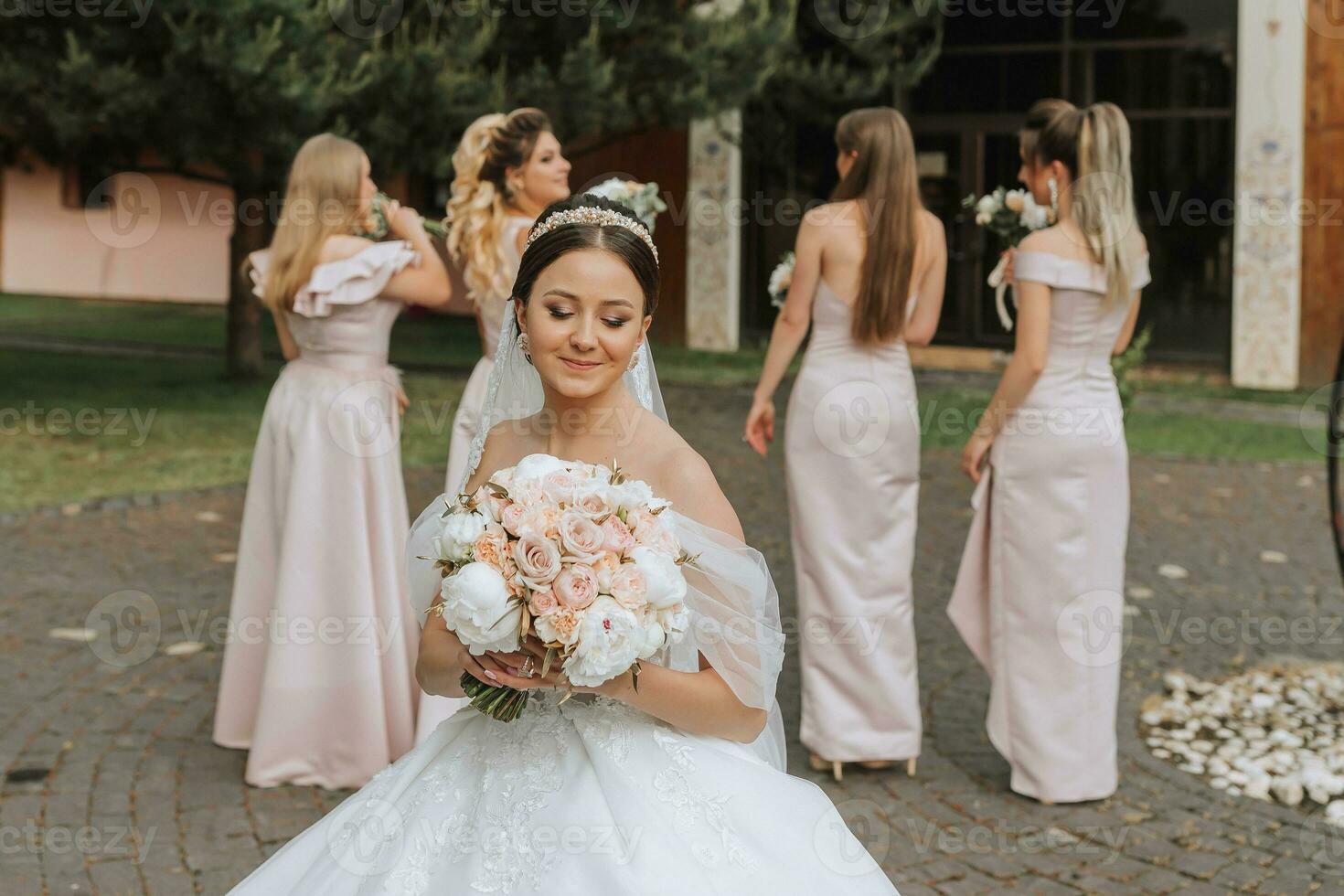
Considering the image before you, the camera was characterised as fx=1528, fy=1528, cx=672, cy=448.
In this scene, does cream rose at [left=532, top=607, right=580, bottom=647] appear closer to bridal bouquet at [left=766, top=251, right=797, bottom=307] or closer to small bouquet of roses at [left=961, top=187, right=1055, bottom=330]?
small bouquet of roses at [left=961, top=187, right=1055, bottom=330]

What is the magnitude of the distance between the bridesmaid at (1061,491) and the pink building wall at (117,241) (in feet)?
77.9

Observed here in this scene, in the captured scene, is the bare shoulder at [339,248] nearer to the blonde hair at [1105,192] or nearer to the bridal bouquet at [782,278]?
the bridal bouquet at [782,278]

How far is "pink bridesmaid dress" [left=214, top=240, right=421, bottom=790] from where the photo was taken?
17.9 feet

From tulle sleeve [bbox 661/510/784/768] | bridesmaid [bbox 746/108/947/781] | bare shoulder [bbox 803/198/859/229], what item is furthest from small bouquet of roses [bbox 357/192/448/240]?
tulle sleeve [bbox 661/510/784/768]

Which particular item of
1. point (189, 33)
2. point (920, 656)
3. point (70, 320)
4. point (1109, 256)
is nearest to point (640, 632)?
point (1109, 256)

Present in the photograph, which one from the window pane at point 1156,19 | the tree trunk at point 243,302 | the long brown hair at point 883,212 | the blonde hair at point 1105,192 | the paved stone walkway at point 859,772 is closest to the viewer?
the paved stone walkway at point 859,772

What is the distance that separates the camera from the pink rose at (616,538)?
8.16 feet

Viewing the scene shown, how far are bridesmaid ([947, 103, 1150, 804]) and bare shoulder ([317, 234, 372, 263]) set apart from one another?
2322 millimetres

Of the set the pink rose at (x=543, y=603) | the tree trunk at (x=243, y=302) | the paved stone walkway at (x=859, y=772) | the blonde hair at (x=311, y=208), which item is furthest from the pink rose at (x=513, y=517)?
the tree trunk at (x=243, y=302)

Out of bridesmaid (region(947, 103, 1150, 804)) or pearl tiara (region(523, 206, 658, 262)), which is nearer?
pearl tiara (region(523, 206, 658, 262))

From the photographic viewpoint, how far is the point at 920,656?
23.2ft

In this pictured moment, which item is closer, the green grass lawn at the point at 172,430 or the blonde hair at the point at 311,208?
the blonde hair at the point at 311,208

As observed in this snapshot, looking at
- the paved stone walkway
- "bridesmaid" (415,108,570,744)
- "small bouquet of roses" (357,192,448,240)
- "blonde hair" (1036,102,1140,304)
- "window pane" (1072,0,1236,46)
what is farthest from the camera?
"window pane" (1072,0,1236,46)

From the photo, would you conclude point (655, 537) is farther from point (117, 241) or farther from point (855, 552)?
point (117, 241)
